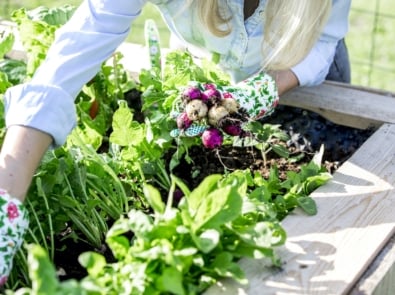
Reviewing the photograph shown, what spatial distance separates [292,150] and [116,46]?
536mm

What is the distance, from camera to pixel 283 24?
1796mm

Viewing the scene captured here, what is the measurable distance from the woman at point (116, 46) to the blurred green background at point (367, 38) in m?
1.37

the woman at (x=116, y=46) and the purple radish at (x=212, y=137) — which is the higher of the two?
the woman at (x=116, y=46)

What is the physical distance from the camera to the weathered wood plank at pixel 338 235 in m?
1.34

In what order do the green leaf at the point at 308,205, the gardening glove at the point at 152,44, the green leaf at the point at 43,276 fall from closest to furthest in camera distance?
the green leaf at the point at 43,276
the green leaf at the point at 308,205
the gardening glove at the point at 152,44

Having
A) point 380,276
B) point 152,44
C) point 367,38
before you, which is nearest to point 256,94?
point 152,44

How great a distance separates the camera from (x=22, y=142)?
1471 millimetres

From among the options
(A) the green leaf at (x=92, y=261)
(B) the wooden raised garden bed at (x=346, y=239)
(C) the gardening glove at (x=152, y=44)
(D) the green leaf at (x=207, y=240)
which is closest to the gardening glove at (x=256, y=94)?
(B) the wooden raised garden bed at (x=346, y=239)

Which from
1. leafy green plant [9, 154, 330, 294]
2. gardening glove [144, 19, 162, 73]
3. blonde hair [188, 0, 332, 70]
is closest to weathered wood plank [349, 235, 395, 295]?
leafy green plant [9, 154, 330, 294]

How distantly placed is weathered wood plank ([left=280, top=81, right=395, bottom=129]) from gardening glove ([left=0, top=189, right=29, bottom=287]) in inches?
34.2

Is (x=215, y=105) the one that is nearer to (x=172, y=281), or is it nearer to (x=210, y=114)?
(x=210, y=114)

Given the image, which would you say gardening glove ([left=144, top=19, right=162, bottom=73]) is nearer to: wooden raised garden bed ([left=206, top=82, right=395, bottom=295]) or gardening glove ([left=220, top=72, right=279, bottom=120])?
gardening glove ([left=220, top=72, right=279, bottom=120])

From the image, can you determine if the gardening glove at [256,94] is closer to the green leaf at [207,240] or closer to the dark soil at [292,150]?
the dark soil at [292,150]

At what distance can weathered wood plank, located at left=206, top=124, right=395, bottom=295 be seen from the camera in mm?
1344
